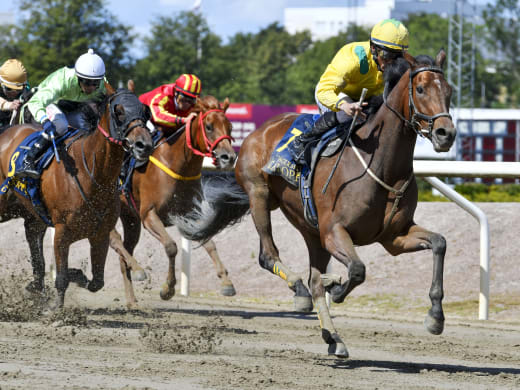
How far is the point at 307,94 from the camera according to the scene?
5684 centimetres

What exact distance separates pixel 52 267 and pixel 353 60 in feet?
17.8

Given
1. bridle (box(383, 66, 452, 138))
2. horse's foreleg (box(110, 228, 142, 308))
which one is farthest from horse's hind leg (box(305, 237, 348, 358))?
horse's foreleg (box(110, 228, 142, 308))

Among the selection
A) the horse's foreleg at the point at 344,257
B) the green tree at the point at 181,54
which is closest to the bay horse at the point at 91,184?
the horse's foreleg at the point at 344,257

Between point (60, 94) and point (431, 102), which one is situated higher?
point (431, 102)

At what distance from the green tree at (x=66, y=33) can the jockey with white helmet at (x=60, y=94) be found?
2968 centimetres

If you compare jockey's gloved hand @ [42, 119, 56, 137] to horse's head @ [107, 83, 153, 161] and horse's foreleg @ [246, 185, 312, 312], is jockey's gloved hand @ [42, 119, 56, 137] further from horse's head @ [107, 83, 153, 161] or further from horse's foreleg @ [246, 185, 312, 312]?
horse's foreleg @ [246, 185, 312, 312]

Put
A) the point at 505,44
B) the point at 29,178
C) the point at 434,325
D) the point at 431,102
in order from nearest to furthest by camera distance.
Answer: the point at 431,102 → the point at 434,325 → the point at 29,178 → the point at 505,44

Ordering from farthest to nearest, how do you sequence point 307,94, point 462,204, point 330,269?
point 307,94 → point 330,269 → point 462,204

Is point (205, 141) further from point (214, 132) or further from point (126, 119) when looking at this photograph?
point (126, 119)

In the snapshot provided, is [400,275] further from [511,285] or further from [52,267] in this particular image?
[52,267]

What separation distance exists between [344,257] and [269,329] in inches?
74.7

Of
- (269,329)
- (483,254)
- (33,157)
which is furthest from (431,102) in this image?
(33,157)

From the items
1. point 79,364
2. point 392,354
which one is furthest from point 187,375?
point 392,354

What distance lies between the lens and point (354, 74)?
20.2 feet
